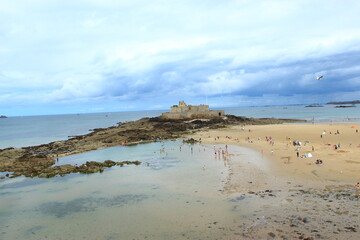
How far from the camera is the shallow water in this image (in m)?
12.6

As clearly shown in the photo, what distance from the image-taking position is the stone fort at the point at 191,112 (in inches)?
3059

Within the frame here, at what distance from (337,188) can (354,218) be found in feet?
14.4

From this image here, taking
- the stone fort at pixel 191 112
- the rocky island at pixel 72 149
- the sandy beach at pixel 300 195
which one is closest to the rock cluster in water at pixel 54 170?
the rocky island at pixel 72 149

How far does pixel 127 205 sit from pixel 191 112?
6326cm

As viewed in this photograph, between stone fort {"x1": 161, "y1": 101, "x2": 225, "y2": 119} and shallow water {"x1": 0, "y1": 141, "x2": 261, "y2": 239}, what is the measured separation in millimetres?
51481

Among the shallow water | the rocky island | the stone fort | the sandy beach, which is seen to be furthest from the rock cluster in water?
the stone fort

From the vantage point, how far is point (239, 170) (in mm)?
22375

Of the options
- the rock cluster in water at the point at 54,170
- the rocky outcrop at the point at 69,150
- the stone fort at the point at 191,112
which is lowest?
the rock cluster in water at the point at 54,170

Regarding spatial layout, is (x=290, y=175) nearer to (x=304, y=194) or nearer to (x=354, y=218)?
(x=304, y=194)

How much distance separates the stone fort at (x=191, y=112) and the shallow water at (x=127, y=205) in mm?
51481

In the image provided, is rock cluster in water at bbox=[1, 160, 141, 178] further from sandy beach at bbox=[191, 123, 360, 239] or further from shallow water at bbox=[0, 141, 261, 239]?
sandy beach at bbox=[191, 123, 360, 239]

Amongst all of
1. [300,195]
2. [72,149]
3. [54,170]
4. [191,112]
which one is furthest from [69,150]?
[191,112]

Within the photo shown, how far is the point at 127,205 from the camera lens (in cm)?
1605

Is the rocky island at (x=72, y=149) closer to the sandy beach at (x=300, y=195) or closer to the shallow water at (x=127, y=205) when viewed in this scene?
the shallow water at (x=127, y=205)
